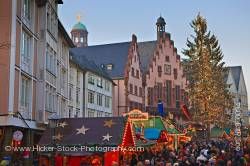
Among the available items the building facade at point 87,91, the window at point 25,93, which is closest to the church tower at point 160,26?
the building facade at point 87,91

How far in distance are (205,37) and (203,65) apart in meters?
4.64

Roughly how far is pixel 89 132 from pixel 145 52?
55.0 m

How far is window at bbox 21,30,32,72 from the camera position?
80.6 ft

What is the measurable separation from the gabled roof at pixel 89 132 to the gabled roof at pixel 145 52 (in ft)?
167

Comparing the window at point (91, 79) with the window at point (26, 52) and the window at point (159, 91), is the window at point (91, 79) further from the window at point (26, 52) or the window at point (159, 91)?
the window at point (26, 52)

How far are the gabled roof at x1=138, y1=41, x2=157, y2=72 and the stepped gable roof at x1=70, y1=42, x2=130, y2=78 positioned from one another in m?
4.99

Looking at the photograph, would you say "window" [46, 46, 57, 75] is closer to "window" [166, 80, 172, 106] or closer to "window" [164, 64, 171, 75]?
"window" [166, 80, 172, 106]

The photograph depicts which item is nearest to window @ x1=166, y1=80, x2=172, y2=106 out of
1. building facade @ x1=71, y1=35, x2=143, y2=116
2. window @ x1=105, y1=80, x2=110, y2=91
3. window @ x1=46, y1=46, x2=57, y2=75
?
building facade @ x1=71, y1=35, x2=143, y2=116

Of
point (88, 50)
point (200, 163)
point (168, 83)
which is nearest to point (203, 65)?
point (168, 83)

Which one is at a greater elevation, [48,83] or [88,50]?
[88,50]

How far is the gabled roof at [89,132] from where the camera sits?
798 inches

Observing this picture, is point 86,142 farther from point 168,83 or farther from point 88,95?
point 168,83

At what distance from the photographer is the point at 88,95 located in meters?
56.2

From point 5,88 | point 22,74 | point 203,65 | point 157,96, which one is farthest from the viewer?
point 157,96
